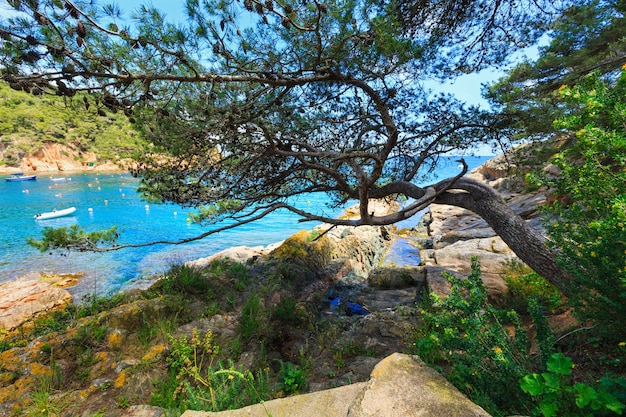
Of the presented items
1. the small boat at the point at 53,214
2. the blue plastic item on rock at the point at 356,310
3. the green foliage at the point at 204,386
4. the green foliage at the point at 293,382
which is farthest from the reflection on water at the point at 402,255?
the small boat at the point at 53,214

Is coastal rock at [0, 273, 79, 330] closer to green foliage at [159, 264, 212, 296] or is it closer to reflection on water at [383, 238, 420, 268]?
green foliage at [159, 264, 212, 296]

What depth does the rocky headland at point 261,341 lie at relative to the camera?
1.71m

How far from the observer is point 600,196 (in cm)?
193

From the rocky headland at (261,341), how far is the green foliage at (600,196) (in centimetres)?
139

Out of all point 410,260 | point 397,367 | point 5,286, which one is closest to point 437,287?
point 397,367

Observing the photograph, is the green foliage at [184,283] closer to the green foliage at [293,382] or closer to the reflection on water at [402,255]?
the green foliage at [293,382]

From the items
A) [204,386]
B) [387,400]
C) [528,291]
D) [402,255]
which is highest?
[387,400]

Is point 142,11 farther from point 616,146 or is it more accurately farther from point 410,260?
point 410,260

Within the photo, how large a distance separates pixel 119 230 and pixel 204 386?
19.1 metres

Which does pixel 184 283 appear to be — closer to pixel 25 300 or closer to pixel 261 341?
pixel 261 341

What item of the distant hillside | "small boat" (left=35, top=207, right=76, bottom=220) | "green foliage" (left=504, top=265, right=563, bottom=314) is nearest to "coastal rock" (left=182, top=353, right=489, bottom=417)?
"green foliage" (left=504, top=265, right=563, bottom=314)

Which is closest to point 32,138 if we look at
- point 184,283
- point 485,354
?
point 184,283

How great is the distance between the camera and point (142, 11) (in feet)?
8.17

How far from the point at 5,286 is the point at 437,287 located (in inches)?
529
